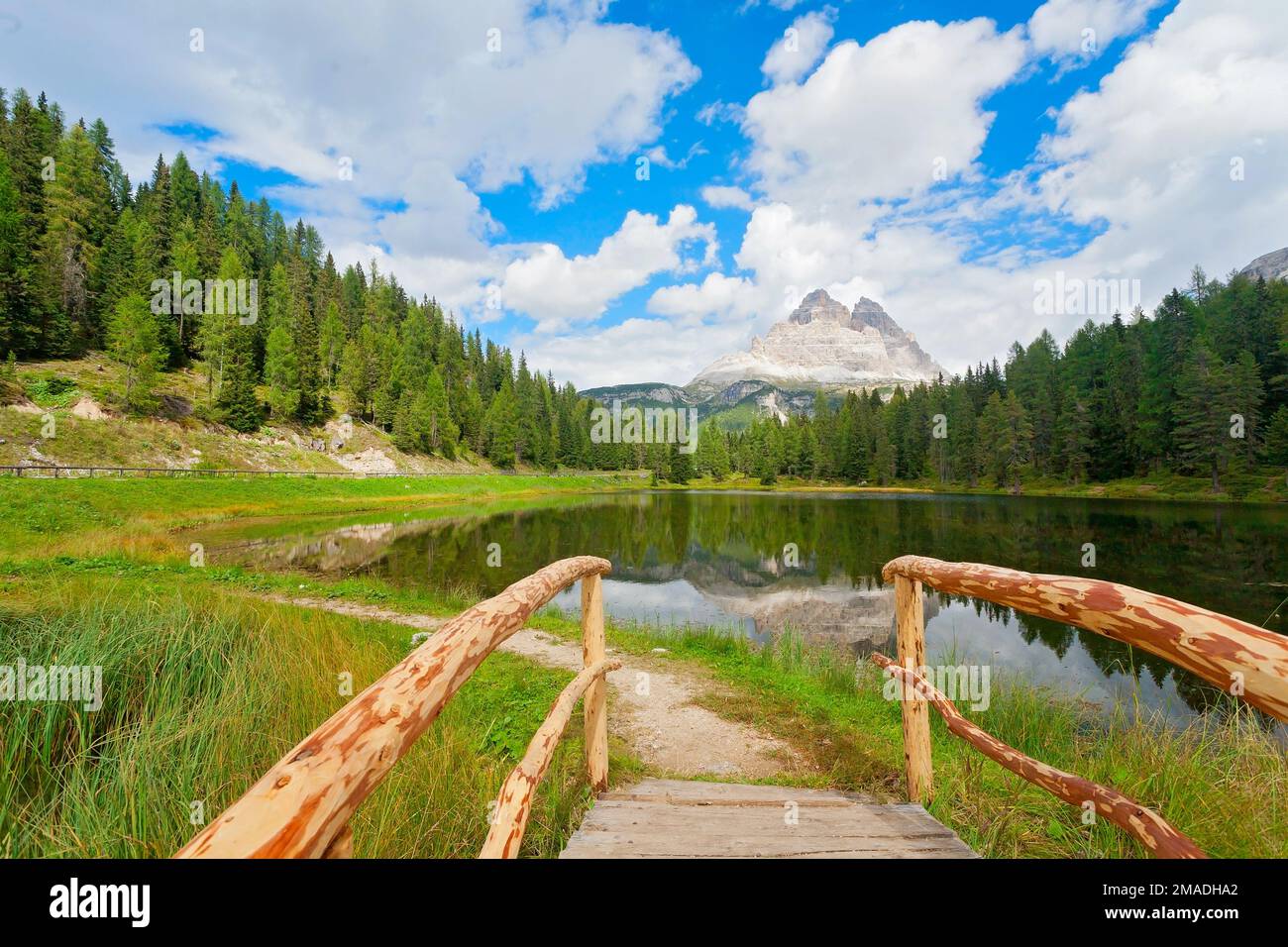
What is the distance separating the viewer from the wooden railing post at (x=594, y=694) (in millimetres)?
3625

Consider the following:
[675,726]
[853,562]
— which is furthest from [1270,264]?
[675,726]

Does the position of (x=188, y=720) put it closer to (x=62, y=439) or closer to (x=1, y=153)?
(x=62, y=439)

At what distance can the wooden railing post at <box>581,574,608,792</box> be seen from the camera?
11.9 feet

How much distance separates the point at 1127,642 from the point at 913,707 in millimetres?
2319

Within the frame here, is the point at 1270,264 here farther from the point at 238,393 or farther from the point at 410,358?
the point at 238,393

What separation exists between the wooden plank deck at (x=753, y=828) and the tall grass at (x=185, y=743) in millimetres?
515

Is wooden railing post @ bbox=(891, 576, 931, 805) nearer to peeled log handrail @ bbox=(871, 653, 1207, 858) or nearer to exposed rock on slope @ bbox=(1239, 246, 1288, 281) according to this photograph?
peeled log handrail @ bbox=(871, 653, 1207, 858)

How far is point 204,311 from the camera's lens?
50812 mm

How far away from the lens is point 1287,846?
299 centimetres

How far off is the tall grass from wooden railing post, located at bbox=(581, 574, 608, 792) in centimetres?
18

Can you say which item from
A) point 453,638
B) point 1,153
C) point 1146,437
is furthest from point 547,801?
point 1146,437
